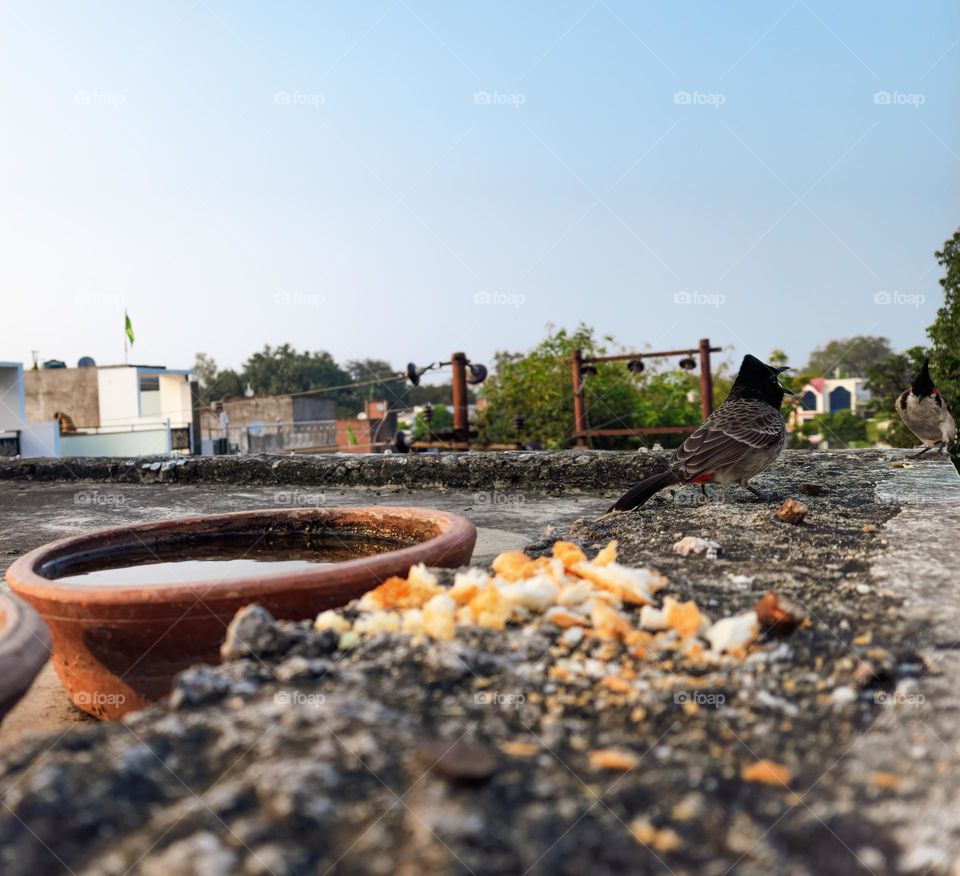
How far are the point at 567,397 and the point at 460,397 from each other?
19.8ft

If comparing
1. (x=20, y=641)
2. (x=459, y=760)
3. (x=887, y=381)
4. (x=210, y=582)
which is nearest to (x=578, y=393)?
(x=210, y=582)

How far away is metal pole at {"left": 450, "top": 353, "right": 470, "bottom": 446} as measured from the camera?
32.7ft

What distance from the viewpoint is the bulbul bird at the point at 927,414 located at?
5.82m

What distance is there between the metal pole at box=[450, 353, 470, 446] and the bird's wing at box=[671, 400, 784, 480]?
20.3 ft

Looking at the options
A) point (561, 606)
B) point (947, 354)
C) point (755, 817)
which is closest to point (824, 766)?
point (755, 817)

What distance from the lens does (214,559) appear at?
9.56 feet

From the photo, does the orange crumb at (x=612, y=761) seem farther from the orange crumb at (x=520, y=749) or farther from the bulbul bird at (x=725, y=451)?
the bulbul bird at (x=725, y=451)

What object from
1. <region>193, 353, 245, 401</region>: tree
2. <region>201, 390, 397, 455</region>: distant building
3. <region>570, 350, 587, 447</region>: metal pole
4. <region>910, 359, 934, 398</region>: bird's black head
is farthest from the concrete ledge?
<region>193, 353, 245, 401</region>: tree

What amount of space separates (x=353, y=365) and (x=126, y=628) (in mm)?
Result: 54443

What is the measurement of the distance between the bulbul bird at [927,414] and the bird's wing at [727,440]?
250 cm

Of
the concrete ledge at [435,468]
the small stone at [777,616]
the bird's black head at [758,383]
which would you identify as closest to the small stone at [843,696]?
the small stone at [777,616]

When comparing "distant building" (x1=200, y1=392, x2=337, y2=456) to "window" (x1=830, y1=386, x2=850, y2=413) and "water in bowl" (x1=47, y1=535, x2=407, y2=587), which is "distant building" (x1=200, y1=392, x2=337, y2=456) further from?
"window" (x1=830, y1=386, x2=850, y2=413)

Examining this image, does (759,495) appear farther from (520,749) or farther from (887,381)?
(887,381)

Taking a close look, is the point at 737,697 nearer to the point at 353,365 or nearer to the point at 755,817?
Result: the point at 755,817
